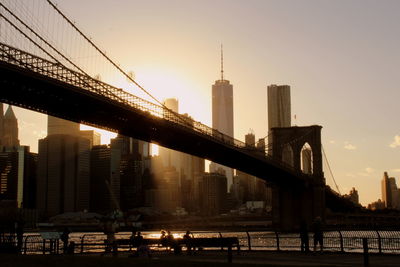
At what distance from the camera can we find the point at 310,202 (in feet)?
258

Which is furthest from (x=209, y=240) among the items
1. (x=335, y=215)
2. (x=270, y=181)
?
(x=335, y=215)

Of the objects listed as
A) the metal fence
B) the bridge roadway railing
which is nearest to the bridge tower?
the bridge roadway railing

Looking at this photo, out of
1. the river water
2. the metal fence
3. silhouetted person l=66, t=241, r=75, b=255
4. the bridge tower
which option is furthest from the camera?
the bridge tower

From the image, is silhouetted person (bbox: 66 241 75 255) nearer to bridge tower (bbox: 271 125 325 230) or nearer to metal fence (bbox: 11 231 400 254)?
metal fence (bbox: 11 231 400 254)

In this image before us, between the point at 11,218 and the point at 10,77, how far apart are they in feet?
399

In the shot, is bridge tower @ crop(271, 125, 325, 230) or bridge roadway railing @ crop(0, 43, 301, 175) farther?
bridge tower @ crop(271, 125, 325, 230)

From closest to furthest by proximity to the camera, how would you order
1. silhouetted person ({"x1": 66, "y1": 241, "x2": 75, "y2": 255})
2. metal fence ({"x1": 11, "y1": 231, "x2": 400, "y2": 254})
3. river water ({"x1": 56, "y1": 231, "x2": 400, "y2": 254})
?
silhouetted person ({"x1": 66, "y1": 241, "x2": 75, "y2": 255}), metal fence ({"x1": 11, "y1": 231, "x2": 400, "y2": 254}), river water ({"x1": 56, "y1": 231, "x2": 400, "y2": 254})

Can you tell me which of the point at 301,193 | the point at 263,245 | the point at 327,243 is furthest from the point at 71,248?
the point at 301,193

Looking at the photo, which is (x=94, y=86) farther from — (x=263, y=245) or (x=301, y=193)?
(x=301, y=193)

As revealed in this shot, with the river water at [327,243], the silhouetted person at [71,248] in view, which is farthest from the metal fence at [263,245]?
the silhouetted person at [71,248]

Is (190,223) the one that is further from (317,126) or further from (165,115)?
(165,115)

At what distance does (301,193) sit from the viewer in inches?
3150

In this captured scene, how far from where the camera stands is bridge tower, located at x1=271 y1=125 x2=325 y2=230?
78.3 meters

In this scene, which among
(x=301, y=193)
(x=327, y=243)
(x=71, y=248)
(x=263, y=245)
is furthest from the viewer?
(x=301, y=193)
